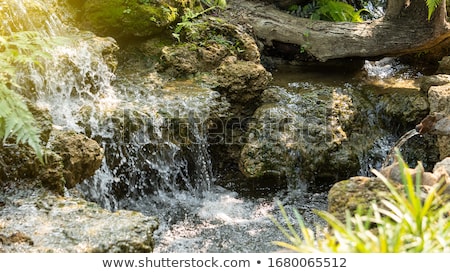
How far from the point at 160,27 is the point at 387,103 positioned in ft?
10.5

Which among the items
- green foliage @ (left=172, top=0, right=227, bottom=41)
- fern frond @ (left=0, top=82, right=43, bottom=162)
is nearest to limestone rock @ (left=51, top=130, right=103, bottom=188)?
fern frond @ (left=0, top=82, right=43, bottom=162)

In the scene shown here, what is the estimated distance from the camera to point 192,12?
670 cm

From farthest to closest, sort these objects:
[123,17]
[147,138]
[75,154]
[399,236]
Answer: [123,17], [147,138], [75,154], [399,236]

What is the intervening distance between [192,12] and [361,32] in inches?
95.5

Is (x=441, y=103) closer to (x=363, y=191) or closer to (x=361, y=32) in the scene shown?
(x=361, y=32)

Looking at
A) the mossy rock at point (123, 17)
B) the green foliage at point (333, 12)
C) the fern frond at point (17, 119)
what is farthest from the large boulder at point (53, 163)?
the green foliage at point (333, 12)

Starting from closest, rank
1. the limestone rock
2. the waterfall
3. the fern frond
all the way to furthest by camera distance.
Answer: the fern frond
the limestone rock
the waterfall

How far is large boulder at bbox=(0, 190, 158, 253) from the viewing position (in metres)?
3.15

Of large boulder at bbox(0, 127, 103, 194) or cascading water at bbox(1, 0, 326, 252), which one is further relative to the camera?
cascading water at bbox(1, 0, 326, 252)

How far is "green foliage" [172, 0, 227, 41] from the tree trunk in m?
0.48

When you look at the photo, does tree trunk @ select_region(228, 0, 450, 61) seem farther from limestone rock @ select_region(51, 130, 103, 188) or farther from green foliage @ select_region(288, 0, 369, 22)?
limestone rock @ select_region(51, 130, 103, 188)

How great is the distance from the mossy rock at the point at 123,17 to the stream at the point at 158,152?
13.6 inches

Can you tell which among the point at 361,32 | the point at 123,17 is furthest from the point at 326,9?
the point at 123,17

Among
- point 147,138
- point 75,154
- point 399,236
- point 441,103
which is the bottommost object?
point 147,138
